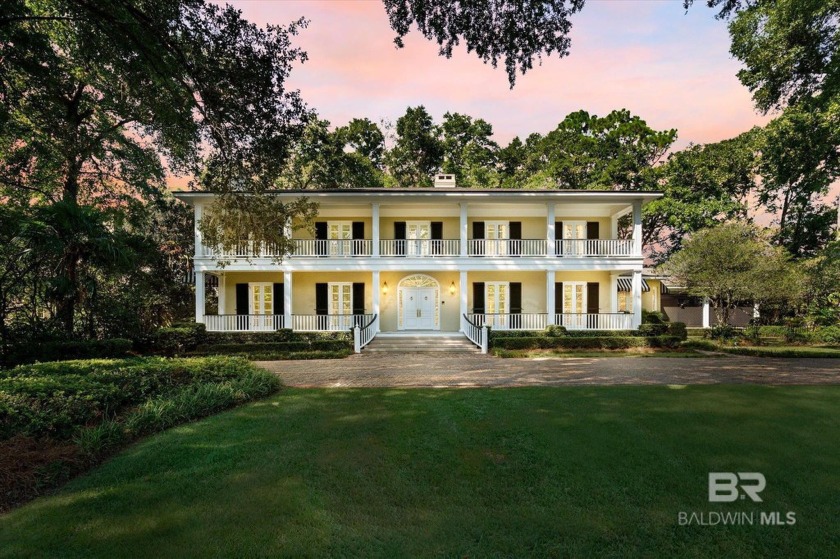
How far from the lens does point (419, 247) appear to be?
18953 mm

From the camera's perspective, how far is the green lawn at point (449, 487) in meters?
3.24

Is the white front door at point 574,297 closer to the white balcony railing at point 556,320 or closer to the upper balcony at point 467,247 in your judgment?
the white balcony railing at point 556,320

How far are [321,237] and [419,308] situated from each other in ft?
20.3

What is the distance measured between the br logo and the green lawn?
→ 0.31ft

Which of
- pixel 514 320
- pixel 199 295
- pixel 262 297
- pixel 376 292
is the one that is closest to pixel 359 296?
pixel 376 292

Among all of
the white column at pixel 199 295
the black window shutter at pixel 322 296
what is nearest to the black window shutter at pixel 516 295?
the black window shutter at pixel 322 296

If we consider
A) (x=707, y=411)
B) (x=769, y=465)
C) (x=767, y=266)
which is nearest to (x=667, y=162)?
(x=767, y=266)

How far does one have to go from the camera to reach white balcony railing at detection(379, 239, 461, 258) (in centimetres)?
1845

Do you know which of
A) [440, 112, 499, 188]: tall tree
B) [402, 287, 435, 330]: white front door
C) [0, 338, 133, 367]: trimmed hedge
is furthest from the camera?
[440, 112, 499, 188]: tall tree

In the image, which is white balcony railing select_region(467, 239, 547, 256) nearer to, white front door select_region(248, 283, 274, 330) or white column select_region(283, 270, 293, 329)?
white column select_region(283, 270, 293, 329)

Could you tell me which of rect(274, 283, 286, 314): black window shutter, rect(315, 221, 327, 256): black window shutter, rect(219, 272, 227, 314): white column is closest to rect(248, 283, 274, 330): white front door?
rect(274, 283, 286, 314): black window shutter

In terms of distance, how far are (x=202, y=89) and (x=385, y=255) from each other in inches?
465

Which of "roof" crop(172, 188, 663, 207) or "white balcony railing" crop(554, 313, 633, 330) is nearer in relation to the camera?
"roof" crop(172, 188, 663, 207)

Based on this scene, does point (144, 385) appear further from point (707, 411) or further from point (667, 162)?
point (667, 162)
